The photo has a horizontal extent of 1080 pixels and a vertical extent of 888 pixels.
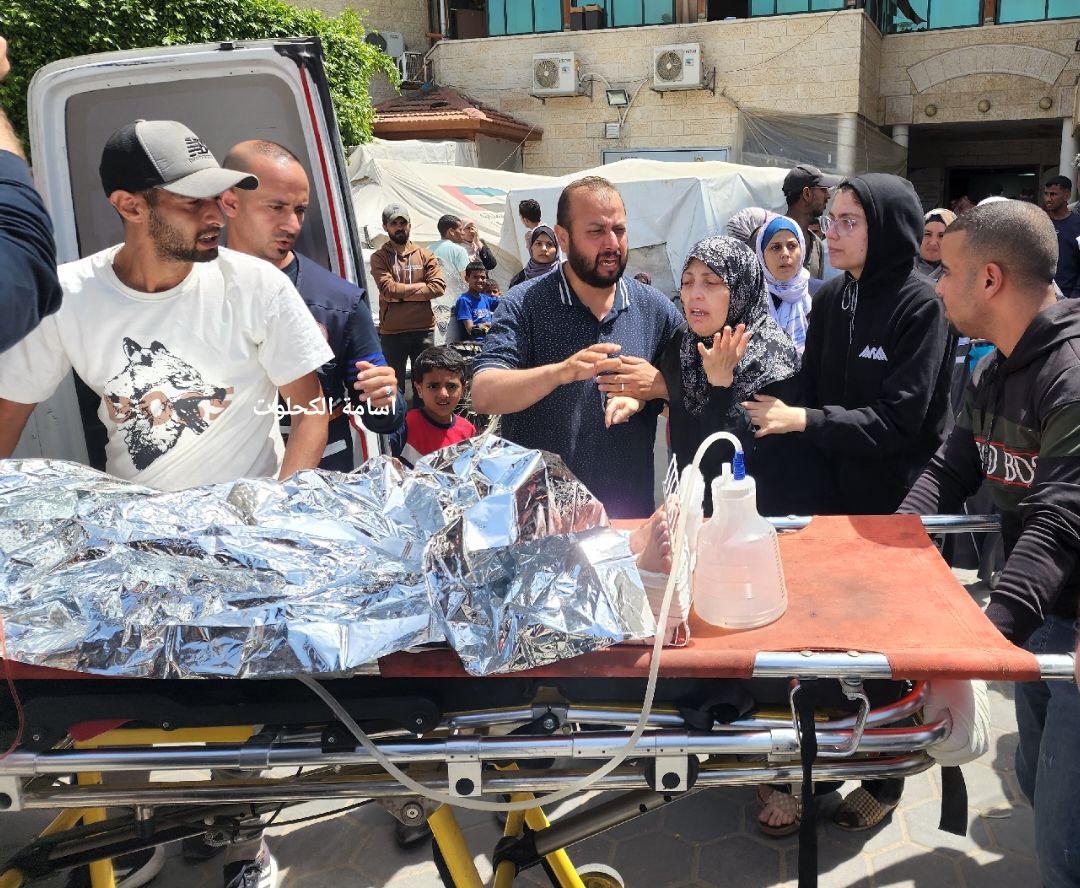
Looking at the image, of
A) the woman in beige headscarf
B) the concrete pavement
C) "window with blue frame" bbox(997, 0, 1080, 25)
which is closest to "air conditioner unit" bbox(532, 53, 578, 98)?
"window with blue frame" bbox(997, 0, 1080, 25)

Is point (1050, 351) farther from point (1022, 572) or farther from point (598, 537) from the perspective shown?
point (598, 537)

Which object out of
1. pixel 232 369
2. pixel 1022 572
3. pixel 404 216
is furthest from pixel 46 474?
pixel 404 216

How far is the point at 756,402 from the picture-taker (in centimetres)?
233

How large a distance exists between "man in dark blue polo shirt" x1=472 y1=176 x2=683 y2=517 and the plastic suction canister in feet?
3.23

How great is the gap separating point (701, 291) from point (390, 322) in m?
5.15

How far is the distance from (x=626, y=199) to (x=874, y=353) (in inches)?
301

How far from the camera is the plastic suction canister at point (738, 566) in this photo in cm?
143

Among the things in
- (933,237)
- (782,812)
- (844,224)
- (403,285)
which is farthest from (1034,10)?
(782,812)

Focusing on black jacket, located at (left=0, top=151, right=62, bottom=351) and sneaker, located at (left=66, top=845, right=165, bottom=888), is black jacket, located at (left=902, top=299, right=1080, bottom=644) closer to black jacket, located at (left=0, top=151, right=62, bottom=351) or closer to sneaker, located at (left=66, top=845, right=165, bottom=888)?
black jacket, located at (left=0, top=151, right=62, bottom=351)

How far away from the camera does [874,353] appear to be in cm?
247

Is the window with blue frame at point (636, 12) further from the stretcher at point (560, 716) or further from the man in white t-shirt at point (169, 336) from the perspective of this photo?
the stretcher at point (560, 716)

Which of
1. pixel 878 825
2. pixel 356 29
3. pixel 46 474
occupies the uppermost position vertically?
pixel 356 29

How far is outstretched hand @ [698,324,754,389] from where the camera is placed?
2221 millimetres

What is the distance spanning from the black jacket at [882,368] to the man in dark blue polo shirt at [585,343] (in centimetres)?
52
